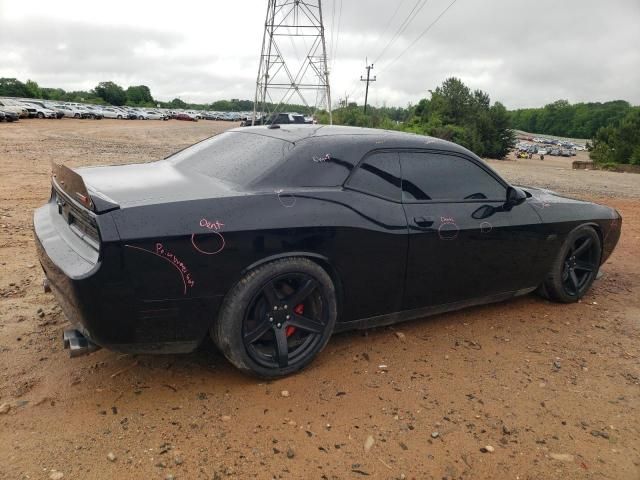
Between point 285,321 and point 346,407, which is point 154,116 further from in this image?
point 346,407

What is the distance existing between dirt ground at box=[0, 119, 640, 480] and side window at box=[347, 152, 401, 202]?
1081mm

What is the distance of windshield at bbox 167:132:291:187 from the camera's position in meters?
3.15

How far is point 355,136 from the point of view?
3.49 m

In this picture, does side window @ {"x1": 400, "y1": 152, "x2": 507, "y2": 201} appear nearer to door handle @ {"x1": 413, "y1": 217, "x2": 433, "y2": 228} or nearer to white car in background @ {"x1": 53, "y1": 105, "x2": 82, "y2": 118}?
door handle @ {"x1": 413, "y1": 217, "x2": 433, "y2": 228}

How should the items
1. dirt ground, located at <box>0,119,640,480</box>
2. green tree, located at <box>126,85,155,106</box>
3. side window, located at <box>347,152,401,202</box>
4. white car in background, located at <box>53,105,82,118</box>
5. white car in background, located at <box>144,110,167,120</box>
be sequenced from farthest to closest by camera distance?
green tree, located at <box>126,85,155,106</box> < white car in background, located at <box>144,110,167,120</box> < white car in background, located at <box>53,105,82,118</box> < side window, located at <box>347,152,401,202</box> < dirt ground, located at <box>0,119,640,480</box>

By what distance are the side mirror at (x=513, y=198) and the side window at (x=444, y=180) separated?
0.17ft

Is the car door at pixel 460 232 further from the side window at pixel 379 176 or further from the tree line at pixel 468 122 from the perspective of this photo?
the tree line at pixel 468 122

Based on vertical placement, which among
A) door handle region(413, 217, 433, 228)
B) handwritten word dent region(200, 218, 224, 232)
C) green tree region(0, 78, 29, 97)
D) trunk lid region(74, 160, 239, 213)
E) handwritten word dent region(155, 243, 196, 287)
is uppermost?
green tree region(0, 78, 29, 97)

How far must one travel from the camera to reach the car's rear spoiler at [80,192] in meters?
2.55

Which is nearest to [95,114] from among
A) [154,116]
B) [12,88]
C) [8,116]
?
[154,116]

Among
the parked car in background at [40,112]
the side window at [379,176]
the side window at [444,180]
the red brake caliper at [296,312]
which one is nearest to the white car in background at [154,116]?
the parked car in background at [40,112]

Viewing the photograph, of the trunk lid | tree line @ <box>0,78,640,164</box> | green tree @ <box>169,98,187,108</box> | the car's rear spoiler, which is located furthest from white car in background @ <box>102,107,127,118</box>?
green tree @ <box>169,98,187,108</box>

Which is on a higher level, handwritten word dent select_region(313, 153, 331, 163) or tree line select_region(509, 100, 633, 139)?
tree line select_region(509, 100, 633, 139)

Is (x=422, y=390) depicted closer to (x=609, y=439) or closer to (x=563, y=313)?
(x=609, y=439)
